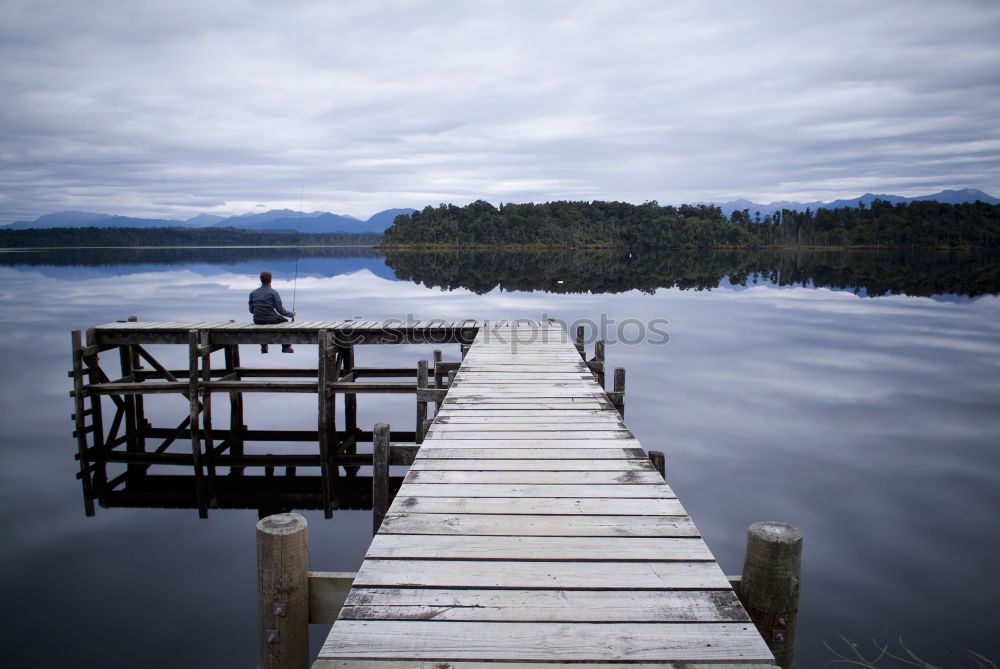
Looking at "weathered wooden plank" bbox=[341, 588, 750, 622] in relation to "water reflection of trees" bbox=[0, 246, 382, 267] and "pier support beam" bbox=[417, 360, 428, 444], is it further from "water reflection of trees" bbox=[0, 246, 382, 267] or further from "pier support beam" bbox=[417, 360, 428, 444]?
"water reflection of trees" bbox=[0, 246, 382, 267]

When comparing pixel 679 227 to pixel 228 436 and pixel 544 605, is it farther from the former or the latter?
pixel 544 605

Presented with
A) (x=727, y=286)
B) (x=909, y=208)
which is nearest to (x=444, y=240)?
(x=727, y=286)

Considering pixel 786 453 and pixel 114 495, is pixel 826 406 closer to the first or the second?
pixel 786 453

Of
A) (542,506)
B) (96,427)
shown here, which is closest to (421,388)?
(542,506)

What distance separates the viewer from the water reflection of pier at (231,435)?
35.3ft

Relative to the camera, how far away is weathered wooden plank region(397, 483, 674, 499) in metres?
4.40

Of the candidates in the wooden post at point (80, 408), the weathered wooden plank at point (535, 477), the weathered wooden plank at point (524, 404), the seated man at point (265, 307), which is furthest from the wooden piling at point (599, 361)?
the wooden post at point (80, 408)

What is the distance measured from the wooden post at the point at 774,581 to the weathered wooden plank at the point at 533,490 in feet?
4.27

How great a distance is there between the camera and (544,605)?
2.96m

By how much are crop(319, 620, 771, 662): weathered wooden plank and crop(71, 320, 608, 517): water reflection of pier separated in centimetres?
724

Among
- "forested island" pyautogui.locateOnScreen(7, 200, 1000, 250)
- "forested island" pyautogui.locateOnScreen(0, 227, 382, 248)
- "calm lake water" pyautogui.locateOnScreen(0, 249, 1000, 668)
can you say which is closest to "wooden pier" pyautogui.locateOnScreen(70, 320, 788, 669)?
"calm lake water" pyautogui.locateOnScreen(0, 249, 1000, 668)

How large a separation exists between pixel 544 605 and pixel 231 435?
38.7 feet

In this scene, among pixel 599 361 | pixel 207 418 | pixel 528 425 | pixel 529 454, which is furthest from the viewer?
pixel 207 418

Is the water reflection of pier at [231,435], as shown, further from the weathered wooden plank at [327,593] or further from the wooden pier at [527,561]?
the weathered wooden plank at [327,593]
